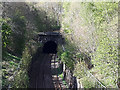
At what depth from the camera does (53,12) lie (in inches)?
1113

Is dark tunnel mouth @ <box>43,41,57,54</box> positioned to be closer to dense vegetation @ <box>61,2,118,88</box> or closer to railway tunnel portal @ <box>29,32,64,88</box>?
railway tunnel portal @ <box>29,32,64,88</box>

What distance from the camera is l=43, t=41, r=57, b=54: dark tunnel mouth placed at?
2604 cm

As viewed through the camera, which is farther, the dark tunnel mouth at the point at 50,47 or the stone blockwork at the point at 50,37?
the dark tunnel mouth at the point at 50,47

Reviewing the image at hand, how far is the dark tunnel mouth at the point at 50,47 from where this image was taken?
26044 mm

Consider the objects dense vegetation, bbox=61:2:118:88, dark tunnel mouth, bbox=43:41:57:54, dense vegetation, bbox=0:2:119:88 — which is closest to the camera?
dense vegetation, bbox=61:2:118:88

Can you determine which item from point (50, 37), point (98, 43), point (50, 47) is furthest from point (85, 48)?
point (50, 47)

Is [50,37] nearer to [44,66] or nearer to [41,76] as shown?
[44,66]

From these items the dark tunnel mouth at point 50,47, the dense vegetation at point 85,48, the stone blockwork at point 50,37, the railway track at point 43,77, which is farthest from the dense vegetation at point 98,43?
the dark tunnel mouth at point 50,47

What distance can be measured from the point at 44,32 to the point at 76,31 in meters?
12.0

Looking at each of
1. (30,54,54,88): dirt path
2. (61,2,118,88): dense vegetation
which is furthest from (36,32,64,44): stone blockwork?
(61,2,118,88): dense vegetation

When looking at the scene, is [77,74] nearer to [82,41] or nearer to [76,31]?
[82,41]

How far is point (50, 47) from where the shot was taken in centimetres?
2645

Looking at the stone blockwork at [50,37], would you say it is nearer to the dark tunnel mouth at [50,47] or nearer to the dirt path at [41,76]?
the dark tunnel mouth at [50,47]

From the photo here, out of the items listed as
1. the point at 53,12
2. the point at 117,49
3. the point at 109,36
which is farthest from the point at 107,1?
the point at 53,12
